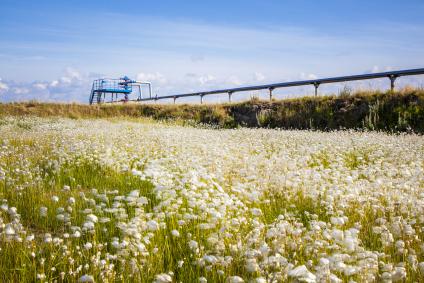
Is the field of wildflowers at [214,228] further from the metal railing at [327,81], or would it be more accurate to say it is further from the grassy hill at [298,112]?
the metal railing at [327,81]

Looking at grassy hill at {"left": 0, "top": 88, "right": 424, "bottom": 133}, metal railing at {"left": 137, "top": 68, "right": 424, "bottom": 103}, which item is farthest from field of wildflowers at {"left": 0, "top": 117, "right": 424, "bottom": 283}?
metal railing at {"left": 137, "top": 68, "right": 424, "bottom": 103}

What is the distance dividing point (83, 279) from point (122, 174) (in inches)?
182

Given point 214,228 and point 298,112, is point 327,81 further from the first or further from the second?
point 214,228

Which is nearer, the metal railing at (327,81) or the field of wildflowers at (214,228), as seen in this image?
the field of wildflowers at (214,228)

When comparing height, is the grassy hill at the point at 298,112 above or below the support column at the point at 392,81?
below

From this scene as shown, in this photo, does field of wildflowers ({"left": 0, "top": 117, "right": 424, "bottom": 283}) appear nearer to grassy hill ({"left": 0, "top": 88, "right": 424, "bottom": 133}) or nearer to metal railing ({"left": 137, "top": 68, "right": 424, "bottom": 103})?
grassy hill ({"left": 0, "top": 88, "right": 424, "bottom": 133})

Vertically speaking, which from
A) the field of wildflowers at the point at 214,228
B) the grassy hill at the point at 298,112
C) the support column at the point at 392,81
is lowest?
the field of wildflowers at the point at 214,228

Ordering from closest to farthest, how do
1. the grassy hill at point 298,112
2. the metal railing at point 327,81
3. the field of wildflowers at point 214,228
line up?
1. the field of wildflowers at point 214,228
2. the grassy hill at point 298,112
3. the metal railing at point 327,81

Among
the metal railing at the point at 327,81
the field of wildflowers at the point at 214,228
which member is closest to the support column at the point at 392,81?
the metal railing at the point at 327,81

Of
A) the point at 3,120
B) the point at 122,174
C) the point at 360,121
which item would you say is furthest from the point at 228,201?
the point at 3,120

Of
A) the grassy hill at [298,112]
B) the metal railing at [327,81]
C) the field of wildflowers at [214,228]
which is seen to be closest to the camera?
the field of wildflowers at [214,228]

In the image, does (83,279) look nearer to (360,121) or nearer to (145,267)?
(145,267)

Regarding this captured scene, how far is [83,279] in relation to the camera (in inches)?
121

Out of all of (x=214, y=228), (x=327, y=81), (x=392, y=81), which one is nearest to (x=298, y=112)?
(x=327, y=81)
